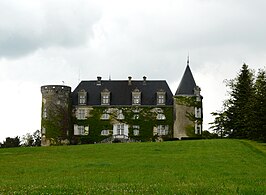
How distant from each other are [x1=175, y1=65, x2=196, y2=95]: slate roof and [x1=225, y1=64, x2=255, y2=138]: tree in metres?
5.32

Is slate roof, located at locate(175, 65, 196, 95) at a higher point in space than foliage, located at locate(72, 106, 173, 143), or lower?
higher

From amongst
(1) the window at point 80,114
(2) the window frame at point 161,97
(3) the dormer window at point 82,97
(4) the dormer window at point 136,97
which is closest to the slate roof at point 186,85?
(2) the window frame at point 161,97

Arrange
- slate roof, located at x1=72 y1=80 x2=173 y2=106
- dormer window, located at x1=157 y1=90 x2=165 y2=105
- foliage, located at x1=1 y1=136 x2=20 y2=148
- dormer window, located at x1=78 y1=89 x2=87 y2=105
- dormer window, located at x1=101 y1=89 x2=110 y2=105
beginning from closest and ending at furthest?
dormer window, located at x1=157 y1=90 x2=165 y2=105 < slate roof, located at x1=72 y1=80 x2=173 y2=106 < dormer window, located at x1=78 y1=89 x2=87 y2=105 < dormer window, located at x1=101 y1=89 x2=110 y2=105 < foliage, located at x1=1 y1=136 x2=20 y2=148

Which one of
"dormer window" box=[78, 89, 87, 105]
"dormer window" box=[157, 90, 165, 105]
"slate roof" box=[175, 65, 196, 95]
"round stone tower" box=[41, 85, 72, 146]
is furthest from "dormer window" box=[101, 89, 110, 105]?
"slate roof" box=[175, 65, 196, 95]

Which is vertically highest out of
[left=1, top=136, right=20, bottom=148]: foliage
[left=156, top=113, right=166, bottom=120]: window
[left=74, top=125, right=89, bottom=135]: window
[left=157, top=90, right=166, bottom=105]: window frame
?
[left=157, top=90, right=166, bottom=105]: window frame

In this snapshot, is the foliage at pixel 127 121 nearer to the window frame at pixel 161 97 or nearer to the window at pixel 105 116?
the window at pixel 105 116

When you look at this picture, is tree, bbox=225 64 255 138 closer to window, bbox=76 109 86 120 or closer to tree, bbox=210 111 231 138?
tree, bbox=210 111 231 138

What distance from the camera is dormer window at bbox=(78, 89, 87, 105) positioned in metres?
72.9

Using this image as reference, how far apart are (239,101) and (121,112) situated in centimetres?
1662

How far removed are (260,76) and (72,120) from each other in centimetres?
2670

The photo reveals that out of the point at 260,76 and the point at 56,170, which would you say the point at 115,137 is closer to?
the point at 260,76

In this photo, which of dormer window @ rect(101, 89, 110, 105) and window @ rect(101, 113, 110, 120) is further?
dormer window @ rect(101, 89, 110, 105)

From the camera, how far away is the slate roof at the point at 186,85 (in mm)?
70062

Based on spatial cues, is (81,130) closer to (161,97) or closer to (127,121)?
(127,121)
